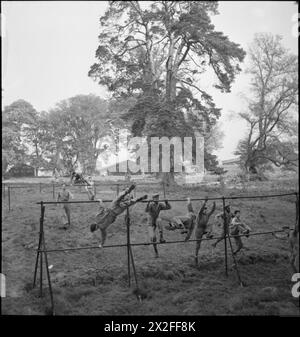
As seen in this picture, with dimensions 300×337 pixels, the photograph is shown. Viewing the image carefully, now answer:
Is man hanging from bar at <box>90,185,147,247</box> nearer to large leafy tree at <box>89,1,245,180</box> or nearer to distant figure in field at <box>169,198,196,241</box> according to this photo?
distant figure in field at <box>169,198,196,241</box>

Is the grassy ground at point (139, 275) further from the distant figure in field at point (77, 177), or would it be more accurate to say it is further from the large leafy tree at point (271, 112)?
the large leafy tree at point (271, 112)

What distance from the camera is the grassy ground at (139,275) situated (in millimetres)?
8258

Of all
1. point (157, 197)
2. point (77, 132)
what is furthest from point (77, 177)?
point (77, 132)

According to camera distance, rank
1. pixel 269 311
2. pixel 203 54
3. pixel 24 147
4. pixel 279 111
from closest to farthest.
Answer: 1. pixel 269 311
2. pixel 203 54
3. pixel 279 111
4. pixel 24 147

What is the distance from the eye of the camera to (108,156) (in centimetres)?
4688

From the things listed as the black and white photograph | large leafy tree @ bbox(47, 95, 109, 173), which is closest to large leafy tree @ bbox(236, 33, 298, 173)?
the black and white photograph

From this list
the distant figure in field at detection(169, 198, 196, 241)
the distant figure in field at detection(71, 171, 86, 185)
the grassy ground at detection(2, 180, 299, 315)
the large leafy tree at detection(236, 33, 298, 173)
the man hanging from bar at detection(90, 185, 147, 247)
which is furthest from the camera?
the large leafy tree at detection(236, 33, 298, 173)

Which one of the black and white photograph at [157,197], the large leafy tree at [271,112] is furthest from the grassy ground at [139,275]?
the large leafy tree at [271,112]

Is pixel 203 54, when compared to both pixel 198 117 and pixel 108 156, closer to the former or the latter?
pixel 198 117

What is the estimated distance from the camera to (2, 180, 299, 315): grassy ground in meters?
8.26

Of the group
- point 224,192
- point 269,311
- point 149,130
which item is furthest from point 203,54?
point 269,311

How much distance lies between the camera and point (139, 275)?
10430 mm

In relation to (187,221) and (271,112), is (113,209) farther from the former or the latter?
(271,112)
